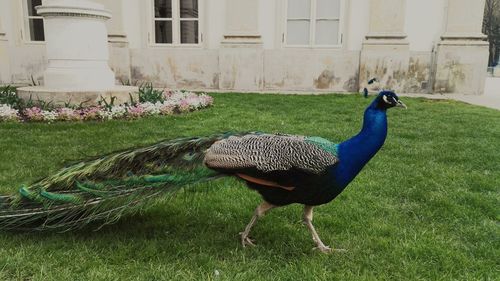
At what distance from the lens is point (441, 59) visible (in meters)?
12.4

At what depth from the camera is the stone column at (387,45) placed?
41.1ft

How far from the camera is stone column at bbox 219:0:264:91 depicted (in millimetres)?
13195

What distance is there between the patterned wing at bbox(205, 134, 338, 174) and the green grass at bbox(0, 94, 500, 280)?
0.52m

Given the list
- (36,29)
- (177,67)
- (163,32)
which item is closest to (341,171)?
(177,67)

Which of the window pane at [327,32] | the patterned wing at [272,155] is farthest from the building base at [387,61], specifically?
the patterned wing at [272,155]

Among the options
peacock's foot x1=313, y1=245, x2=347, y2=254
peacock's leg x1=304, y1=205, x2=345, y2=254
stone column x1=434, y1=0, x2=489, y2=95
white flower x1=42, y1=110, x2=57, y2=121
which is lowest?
peacock's foot x1=313, y1=245, x2=347, y2=254

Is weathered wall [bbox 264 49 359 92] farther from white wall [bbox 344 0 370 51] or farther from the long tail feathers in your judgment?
the long tail feathers

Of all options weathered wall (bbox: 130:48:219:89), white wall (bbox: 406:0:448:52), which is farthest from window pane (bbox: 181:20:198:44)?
white wall (bbox: 406:0:448:52)

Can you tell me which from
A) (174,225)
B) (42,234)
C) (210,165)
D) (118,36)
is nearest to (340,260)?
(210,165)

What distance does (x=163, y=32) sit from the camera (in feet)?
46.6

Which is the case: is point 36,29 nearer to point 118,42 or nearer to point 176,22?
point 118,42

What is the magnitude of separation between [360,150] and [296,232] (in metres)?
0.95

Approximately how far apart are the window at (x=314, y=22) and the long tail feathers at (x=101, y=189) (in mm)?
11213

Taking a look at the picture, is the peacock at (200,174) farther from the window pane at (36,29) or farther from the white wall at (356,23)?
the window pane at (36,29)
